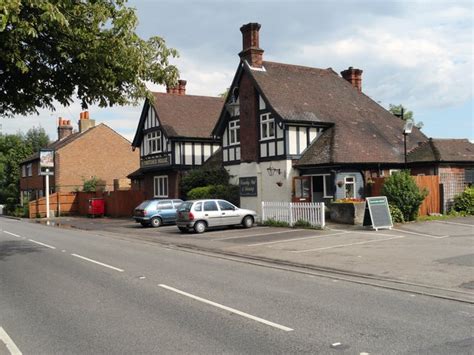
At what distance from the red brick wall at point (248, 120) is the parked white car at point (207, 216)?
20.6 feet

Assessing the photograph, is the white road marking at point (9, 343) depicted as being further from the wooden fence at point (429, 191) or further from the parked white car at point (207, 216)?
the wooden fence at point (429, 191)

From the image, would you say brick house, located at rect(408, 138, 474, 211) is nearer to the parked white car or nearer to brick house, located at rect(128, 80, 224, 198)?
the parked white car

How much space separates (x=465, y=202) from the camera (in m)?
24.6

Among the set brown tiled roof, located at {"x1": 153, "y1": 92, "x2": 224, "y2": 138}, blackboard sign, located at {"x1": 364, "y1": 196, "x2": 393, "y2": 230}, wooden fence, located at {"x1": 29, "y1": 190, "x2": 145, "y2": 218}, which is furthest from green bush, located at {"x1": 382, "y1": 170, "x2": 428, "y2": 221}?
wooden fence, located at {"x1": 29, "y1": 190, "x2": 145, "y2": 218}

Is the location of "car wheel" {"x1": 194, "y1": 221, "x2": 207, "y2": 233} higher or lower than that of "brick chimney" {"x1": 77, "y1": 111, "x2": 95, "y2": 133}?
lower

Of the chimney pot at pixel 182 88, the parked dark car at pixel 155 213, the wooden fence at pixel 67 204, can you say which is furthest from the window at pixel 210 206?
the chimney pot at pixel 182 88

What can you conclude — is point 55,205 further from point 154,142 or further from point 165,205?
point 165,205

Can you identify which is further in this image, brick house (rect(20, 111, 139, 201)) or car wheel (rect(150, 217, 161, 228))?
brick house (rect(20, 111, 139, 201))

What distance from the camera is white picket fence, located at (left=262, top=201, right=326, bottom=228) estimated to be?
2155 centimetres

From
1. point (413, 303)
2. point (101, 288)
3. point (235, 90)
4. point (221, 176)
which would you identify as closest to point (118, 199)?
point (221, 176)

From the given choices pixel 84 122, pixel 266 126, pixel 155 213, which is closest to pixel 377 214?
pixel 266 126

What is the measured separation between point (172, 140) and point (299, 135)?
10989 mm

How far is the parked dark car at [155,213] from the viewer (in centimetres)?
2720

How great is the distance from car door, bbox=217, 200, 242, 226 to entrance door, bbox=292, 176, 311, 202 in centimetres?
450
